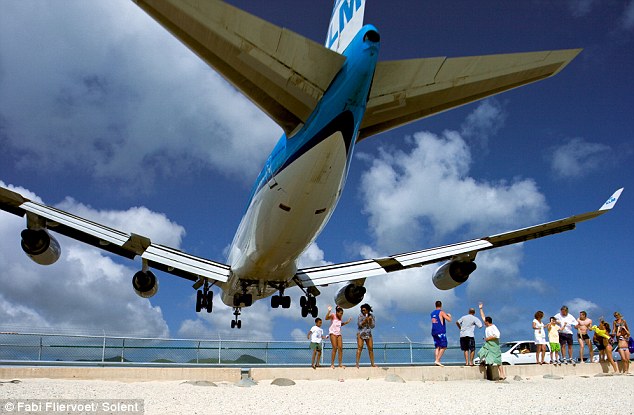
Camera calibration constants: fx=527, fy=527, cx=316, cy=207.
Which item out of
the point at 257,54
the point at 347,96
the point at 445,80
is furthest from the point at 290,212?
the point at 445,80

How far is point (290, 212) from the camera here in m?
11.1

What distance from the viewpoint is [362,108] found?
9.72m

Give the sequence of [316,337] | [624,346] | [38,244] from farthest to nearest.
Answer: [624,346], [316,337], [38,244]

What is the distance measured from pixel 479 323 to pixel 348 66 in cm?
682

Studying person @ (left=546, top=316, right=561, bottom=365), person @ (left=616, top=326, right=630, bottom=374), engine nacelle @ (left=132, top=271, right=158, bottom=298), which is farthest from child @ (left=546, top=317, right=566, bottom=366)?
engine nacelle @ (left=132, top=271, right=158, bottom=298)

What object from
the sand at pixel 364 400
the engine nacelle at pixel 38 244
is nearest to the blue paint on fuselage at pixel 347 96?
the sand at pixel 364 400

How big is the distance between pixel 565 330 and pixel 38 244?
12.9 m

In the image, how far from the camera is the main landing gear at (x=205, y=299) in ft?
50.4

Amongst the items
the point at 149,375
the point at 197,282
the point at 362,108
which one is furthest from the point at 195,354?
the point at 362,108

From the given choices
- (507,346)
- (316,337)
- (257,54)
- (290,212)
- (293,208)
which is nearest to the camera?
(257,54)

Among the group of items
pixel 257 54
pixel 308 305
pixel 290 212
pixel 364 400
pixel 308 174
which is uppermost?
pixel 257 54

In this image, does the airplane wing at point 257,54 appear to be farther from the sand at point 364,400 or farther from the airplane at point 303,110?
the sand at point 364,400

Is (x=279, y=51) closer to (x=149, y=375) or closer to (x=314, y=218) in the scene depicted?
(x=314, y=218)

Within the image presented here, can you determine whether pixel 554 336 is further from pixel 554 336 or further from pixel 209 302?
pixel 209 302
